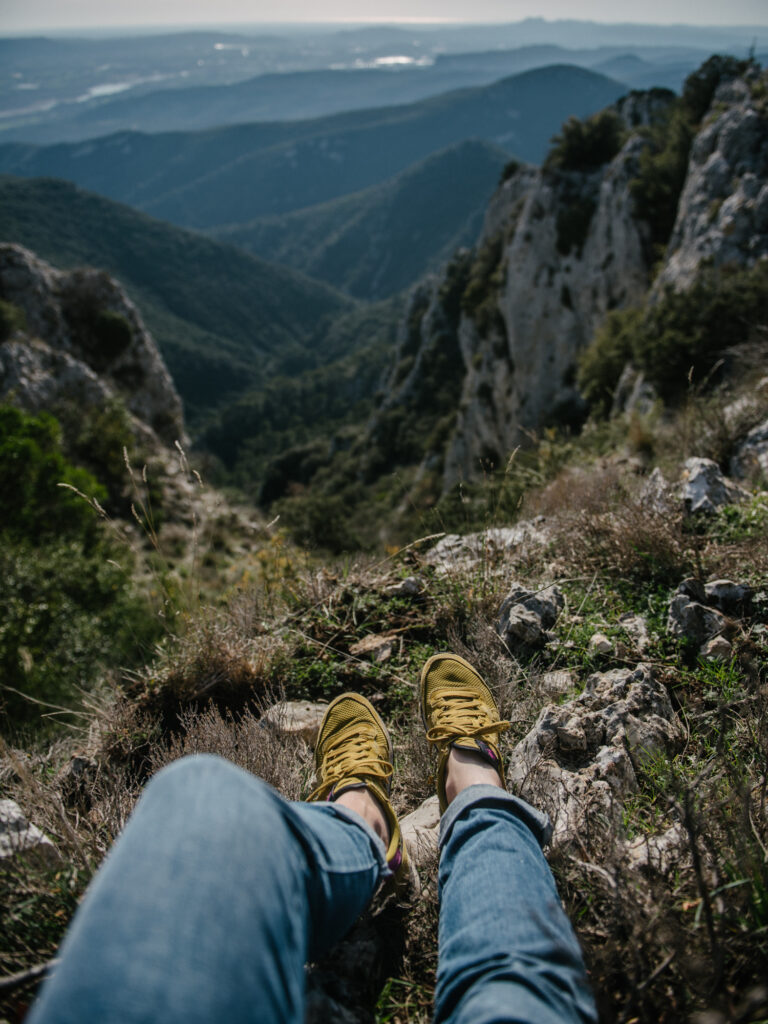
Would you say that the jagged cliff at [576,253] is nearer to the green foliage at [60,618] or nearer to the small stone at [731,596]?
the green foliage at [60,618]

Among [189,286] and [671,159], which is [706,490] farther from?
[189,286]

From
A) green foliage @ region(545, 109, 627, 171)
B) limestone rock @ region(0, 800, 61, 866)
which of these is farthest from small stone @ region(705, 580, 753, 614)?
green foliage @ region(545, 109, 627, 171)

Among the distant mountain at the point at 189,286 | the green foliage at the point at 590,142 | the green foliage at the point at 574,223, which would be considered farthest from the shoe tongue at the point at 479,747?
the distant mountain at the point at 189,286

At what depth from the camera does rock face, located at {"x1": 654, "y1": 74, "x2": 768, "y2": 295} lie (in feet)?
41.1

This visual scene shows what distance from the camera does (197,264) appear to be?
377ft

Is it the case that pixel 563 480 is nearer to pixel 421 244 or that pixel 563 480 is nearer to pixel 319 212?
pixel 421 244

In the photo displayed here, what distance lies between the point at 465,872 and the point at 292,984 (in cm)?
66

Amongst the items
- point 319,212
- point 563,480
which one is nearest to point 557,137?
point 563,480

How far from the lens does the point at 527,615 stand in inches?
112

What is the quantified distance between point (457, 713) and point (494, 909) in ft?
3.05

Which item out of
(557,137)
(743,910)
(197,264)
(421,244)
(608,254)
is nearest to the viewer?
(743,910)

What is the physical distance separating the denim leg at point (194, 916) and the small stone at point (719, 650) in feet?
6.48

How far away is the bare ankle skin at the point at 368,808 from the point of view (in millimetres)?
1905

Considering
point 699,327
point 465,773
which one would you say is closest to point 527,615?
point 465,773
